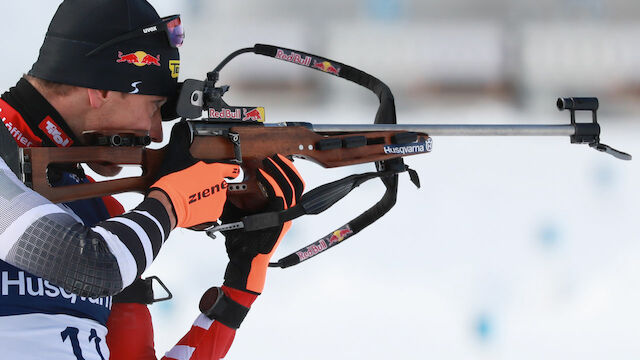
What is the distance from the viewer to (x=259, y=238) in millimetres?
1365

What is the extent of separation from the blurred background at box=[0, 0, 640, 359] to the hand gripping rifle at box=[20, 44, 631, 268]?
0.28m

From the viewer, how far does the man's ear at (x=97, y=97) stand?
117 centimetres

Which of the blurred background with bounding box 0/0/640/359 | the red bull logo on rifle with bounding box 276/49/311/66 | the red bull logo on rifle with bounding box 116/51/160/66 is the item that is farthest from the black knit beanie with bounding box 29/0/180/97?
the blurred background with bounding box 0/0/640/359

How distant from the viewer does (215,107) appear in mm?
1298

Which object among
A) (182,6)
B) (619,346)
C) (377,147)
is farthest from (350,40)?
(619,346)

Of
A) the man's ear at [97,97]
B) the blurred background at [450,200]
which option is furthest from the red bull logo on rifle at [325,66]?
the man's ear at [97,97]

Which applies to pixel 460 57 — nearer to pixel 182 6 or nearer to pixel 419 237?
pixel 419 237

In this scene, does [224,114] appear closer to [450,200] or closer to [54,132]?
[54,132]

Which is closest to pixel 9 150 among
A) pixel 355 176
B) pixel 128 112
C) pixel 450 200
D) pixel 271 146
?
pixel 128 112

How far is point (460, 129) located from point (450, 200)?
44 centimetres

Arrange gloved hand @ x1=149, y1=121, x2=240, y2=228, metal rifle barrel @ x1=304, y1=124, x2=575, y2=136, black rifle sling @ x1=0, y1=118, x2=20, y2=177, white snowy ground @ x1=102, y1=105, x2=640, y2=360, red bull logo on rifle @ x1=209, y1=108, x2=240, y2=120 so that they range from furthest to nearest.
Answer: white snowy ground @ x1=102, y1=105, x2=640, y2=360
metal rifle barrel @ x1=304, y1=124, x2=575, y2=136
red bull logo on rifle @ x1=209, y1=108, x2=240, y2=120
gloved hand @ x1=149, y1=121, x2=240, y2=228
black rifle sling @ x1=0, y1=118, x2=20, y2=177

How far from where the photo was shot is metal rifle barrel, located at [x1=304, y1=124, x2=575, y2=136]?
151 centimetres

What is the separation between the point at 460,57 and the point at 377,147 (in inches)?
27.7

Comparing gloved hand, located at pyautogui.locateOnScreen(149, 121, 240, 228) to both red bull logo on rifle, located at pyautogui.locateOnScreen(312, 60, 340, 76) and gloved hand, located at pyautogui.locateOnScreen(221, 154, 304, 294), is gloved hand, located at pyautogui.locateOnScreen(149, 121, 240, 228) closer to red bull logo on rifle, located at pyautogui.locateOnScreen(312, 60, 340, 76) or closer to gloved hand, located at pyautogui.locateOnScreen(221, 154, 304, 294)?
gloved hand, located at pyautogui.locateOnScreen(221, 154, 304, 294)
